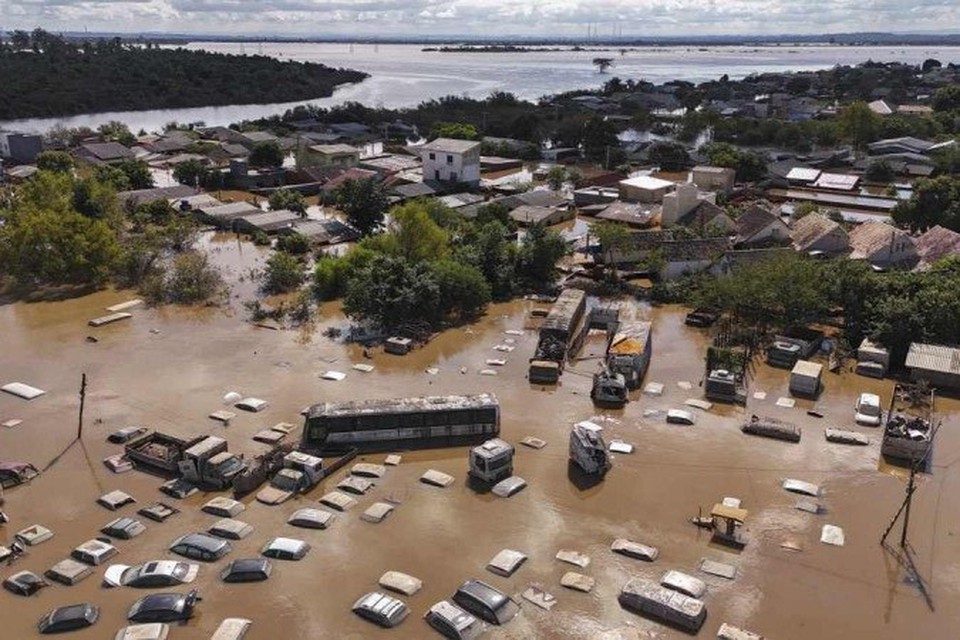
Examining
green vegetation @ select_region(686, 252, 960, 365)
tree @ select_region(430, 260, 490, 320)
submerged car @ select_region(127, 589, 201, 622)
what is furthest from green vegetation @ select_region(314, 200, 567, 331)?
submerged car @ select_region(127, 589, 201, 622)

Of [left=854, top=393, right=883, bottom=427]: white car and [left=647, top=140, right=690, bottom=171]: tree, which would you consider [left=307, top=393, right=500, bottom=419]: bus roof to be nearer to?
[left=854, top=393, right=883, bottom=427]: white car

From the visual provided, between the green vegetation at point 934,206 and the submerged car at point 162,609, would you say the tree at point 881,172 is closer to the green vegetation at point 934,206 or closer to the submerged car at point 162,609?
the green vegetation at point 934,206

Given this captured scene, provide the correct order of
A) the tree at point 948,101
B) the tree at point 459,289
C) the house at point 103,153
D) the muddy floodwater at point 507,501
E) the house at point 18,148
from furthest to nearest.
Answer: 1. the tree at point 948,101
2. the house at point 18,148
3. the house at point 103,153
4. the tree at point 459,289
5. the muddy floodwater at point 507,501

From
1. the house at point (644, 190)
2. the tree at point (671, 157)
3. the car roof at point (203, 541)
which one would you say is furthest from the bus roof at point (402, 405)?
the tree at point (671, 157)

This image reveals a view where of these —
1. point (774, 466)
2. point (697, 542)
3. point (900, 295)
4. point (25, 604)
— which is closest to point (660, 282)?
point (900, 295)

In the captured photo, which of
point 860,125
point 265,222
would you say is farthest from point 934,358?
point 860,125

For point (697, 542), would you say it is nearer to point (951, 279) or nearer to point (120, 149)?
point (951, 279)
